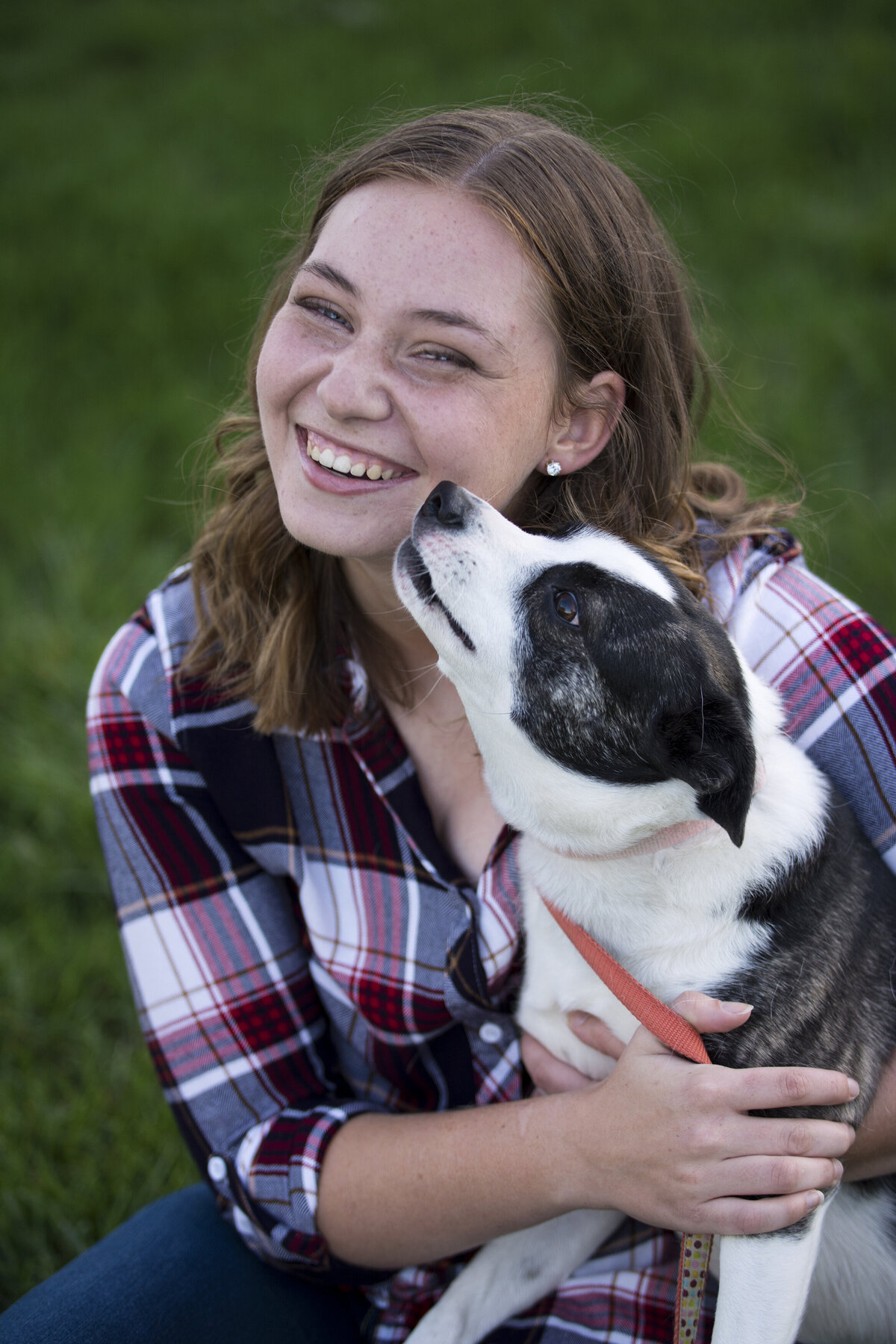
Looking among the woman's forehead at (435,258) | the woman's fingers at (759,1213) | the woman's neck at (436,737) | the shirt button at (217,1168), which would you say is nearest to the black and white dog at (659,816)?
the woman's fingers at (759,1213)

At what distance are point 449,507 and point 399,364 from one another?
0.29 m

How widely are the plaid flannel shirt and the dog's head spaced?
0.27 meters

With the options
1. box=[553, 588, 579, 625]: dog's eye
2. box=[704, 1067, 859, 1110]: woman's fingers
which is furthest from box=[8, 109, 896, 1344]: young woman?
box=[553, 588, 579, 625]: dog's eye

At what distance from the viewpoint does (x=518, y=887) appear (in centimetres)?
211

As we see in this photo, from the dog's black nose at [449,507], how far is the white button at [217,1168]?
1.31 metres

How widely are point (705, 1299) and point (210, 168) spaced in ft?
24.1

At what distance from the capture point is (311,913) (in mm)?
2150

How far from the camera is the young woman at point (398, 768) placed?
6.12 feet

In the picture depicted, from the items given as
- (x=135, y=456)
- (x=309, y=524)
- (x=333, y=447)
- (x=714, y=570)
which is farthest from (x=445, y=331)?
(x=135, y=456)

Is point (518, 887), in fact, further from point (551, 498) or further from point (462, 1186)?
point (551, 498)

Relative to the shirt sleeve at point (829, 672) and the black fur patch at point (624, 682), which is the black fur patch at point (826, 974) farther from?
the black fur patch at point (624, 682)

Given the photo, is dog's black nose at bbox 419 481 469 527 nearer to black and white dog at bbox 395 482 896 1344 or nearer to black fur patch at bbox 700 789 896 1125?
black and white dog at bbox 395 482 896 1344

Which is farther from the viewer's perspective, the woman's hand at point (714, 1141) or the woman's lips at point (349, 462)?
the woman's lips at point (349, 462)

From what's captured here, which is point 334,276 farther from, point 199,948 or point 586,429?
point 199,948
